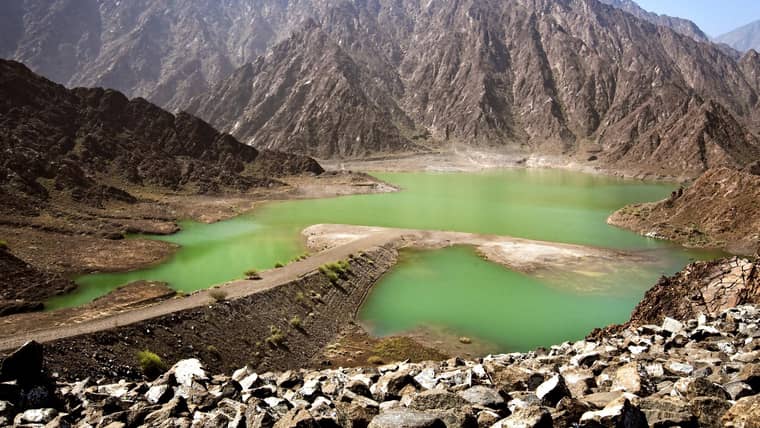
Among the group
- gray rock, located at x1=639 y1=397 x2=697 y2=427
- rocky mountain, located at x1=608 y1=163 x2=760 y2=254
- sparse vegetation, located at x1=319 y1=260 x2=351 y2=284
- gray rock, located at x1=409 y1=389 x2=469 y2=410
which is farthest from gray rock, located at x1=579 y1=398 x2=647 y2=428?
rocky mountain, located at x1=608 y1=163 x2=760 y2=254

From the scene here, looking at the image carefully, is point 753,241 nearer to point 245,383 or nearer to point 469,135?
point 245,383

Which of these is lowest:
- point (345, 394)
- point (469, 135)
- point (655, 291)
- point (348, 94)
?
point (655, 291)

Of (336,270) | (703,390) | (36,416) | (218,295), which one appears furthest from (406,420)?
(336,270)

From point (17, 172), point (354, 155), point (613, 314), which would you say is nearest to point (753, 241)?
point (613, 314)

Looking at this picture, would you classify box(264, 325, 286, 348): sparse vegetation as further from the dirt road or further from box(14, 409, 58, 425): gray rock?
box(14, 409, 58, 425): gray rock

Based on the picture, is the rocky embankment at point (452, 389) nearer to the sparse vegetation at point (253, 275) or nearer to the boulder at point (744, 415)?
the boulder at point (744, 415)

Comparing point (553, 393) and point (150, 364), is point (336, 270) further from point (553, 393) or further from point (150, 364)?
point (553, 393)

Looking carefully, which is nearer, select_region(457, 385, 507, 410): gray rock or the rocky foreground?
the rocky foreground
